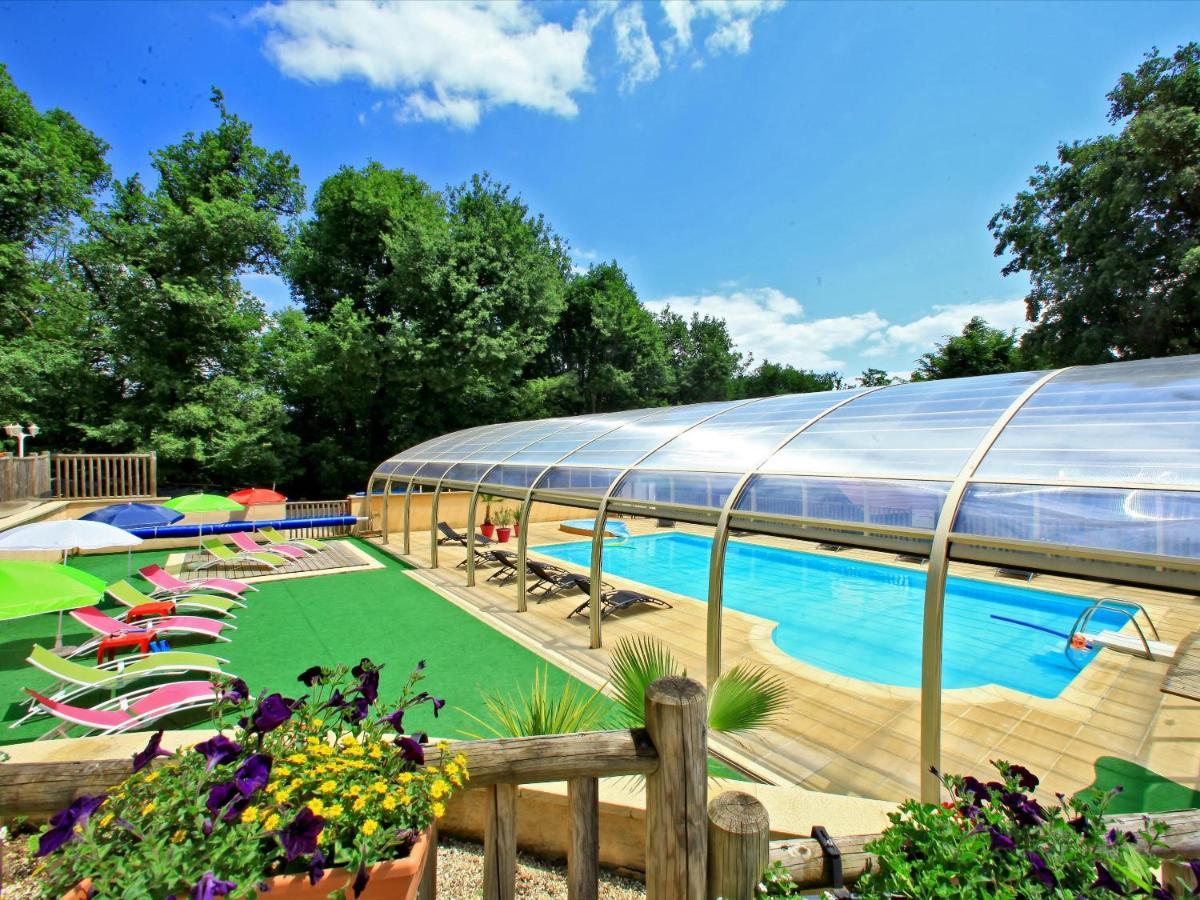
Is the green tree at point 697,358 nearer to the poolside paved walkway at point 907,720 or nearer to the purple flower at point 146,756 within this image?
the poolside paved walkway at point 907,720

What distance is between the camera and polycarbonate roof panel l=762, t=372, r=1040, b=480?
4.85m

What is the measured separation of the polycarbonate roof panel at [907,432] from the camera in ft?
15.9

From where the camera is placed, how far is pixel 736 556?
16.4m

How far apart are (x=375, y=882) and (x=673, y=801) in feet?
3.32

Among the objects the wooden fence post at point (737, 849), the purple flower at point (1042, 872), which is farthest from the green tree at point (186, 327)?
the purple flower at point (1042, 872)

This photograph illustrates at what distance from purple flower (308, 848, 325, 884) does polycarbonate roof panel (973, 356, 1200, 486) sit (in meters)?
4.88

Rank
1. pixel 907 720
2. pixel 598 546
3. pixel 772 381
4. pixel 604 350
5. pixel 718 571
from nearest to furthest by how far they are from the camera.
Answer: pixel 718 571 → pixel 907 720 → pixel 598 546 → pixel 604 350 → pixel 772 381

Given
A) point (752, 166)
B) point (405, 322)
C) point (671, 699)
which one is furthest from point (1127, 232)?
point (405, 322)

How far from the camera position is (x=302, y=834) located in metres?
1.50

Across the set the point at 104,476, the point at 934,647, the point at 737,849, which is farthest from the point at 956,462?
the point at 104,476

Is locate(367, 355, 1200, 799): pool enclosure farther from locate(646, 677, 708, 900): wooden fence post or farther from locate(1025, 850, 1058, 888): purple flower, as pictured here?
locate(646, 677, 708, 900): wooden fence post

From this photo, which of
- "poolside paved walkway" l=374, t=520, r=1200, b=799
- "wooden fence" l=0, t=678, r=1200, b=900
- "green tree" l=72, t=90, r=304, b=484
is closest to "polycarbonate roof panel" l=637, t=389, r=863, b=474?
"poolside paved walkway" l=374, t=520, r=1200, b=799

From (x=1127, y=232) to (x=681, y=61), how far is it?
53.6 ft

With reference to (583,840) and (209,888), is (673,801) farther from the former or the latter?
(209,888)
